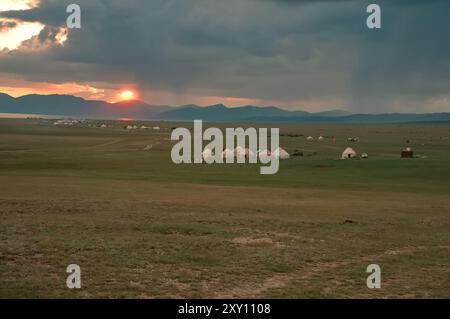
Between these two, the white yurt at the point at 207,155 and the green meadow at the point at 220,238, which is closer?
the green meadow at the point at 220,238

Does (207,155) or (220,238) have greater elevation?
(207,155)

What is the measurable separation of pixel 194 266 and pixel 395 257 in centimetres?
755

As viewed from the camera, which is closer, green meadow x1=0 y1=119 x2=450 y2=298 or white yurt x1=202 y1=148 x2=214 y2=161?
green meadow x1=0 y1=119 x2=450 y2=298

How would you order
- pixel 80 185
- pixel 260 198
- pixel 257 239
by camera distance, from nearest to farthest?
pixel 257 239 → pixel 260 198 → pixel 80 185

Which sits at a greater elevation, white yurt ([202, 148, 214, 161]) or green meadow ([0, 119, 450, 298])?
white yurt ([202, 148, 214, 161])

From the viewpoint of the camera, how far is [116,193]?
34.7 meters

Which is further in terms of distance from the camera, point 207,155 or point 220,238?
point 207,155

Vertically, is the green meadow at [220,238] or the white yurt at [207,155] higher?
the white yurt at [207,155]

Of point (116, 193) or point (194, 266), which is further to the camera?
point (116, 193)
